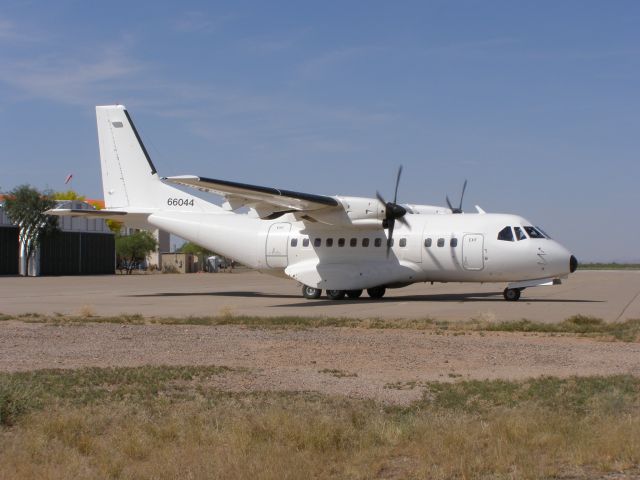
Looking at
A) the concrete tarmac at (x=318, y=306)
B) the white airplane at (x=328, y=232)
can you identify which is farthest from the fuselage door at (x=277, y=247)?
the concrete tarmac at (x=318, y=306)

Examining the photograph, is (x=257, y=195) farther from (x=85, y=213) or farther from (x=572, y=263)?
(x=572, y=263)

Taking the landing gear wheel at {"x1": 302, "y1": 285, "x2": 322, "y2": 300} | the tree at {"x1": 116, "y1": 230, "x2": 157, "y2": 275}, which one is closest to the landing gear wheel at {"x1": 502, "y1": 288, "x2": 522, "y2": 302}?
the landing gear wheel at {"x1": 302, "y1": 285, "x2": 322, "y2": 300}

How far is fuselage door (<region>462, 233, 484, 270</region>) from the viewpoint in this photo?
2752cm

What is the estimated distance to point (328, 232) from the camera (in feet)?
99.4

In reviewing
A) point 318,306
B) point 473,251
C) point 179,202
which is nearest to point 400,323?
point 318,306

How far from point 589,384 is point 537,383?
2.17 ft

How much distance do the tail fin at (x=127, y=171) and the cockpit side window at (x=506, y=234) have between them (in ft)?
40.7

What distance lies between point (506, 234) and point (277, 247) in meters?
8.97

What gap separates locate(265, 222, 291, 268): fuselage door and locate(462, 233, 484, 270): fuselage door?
7.21 meters

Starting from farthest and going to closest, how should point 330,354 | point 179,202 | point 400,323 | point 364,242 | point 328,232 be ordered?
point 179,202, point 328,232, point 364,242, point 400,323, point 330,354

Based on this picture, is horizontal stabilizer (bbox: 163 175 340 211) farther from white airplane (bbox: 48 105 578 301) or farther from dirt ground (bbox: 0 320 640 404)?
dirt ground (bbox: 0 320 640 404)

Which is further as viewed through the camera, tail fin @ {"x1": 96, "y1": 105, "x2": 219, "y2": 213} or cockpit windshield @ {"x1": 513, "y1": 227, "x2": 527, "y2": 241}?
tail fin @ {"x1": 96, "y1": 105, "x2": 219, "y2": 213}

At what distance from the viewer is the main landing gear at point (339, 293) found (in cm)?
2997

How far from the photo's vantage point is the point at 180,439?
7488 millimetres
